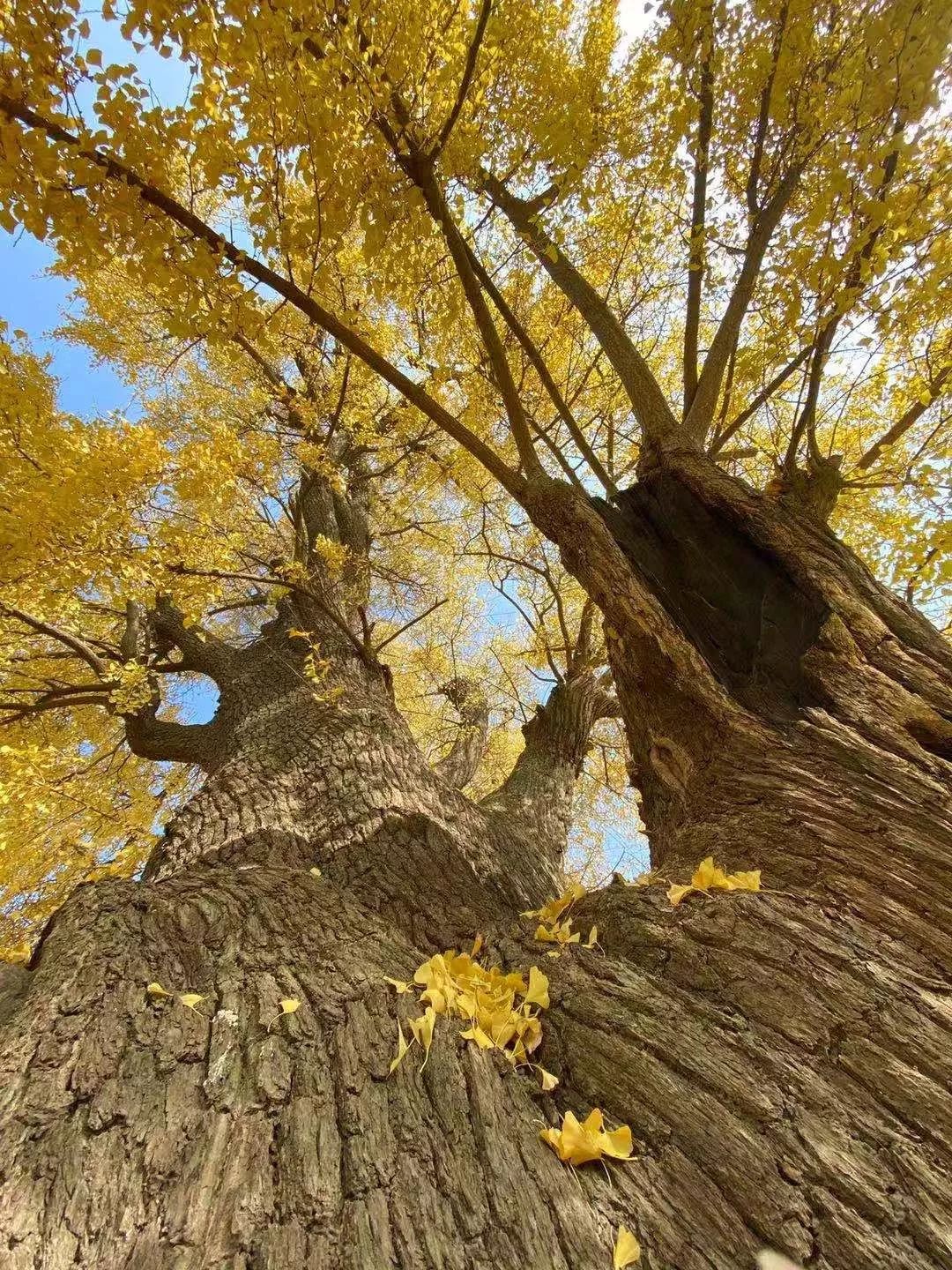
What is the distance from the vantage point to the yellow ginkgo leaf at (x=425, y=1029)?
122cm

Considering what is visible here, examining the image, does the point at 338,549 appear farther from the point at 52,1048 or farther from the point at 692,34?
the point at 52,1048

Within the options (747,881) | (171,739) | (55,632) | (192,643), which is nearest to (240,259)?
(747,881)

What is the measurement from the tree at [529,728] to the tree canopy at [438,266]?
26mm

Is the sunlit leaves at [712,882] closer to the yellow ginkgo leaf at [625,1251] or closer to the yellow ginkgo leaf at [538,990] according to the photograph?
the yellow ginkgo leaf at [538,990]

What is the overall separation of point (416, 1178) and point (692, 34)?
4178mm

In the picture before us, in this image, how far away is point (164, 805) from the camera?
20.1 feet

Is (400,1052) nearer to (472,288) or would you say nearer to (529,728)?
(472,288)

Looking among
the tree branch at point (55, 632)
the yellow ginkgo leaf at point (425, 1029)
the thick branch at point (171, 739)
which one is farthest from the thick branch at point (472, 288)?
the tree branch at point (55, 632)

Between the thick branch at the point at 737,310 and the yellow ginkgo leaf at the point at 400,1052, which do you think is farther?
the thick branch at the point at 737,310

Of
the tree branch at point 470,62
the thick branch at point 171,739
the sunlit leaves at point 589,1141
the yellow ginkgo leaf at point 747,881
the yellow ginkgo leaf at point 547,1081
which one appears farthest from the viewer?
the thick branch at point 171,739

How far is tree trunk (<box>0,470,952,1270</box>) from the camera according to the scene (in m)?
0.89

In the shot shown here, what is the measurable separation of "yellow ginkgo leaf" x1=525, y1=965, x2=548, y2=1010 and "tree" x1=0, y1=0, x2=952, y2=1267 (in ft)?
0.25

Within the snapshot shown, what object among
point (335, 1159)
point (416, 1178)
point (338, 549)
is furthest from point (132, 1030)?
point (338, 549)

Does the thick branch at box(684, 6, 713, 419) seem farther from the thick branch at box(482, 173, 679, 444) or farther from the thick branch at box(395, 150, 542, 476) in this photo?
the thick branch at box(395, 150, 542, 476)
